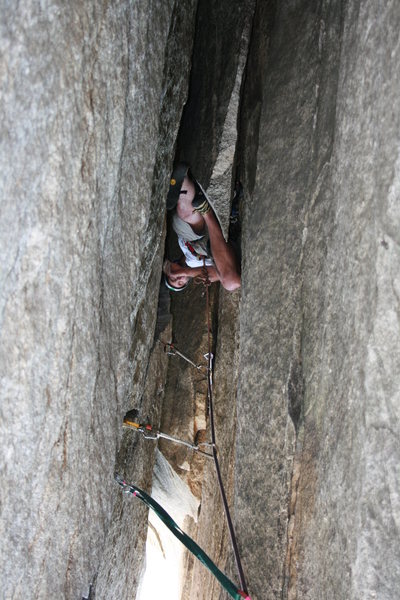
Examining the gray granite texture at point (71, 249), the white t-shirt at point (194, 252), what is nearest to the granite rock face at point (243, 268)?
the gray granite texture at point (71, 249)

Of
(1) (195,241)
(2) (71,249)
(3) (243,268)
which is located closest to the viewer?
(2) (71,249)

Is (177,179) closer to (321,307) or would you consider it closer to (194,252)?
(194,252)

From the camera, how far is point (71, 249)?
3.10 m

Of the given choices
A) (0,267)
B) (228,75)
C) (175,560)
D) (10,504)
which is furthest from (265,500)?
(175,560)

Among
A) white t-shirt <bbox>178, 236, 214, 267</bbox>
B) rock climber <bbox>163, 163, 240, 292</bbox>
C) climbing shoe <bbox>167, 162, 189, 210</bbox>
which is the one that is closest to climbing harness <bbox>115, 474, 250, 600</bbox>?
rock climber <bbox>163, 163, 240, 292</bbox>

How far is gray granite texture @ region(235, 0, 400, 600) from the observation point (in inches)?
118

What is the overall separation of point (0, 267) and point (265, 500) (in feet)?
8.66

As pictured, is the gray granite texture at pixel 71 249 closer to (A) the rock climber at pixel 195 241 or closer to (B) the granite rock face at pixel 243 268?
(B) the granite rock face at pixel 243 268

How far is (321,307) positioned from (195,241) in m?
2.19

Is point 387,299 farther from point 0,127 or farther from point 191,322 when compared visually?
point 191,322

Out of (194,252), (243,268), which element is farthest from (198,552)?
(194,252)

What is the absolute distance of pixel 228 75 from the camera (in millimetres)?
5527

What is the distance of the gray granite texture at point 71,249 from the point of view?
8.53ft

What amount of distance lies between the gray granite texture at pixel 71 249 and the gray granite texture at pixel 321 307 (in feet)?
3.02
